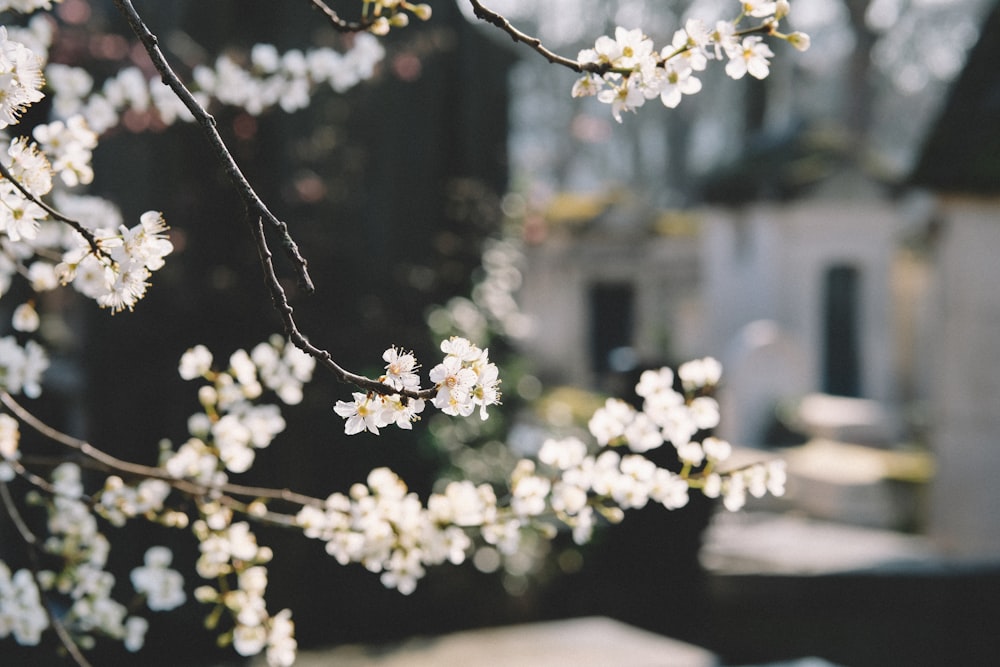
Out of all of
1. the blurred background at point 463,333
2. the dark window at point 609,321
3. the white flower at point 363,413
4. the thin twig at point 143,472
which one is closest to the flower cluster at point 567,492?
the thin twig at point 143,472

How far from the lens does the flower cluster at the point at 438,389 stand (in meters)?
1.28

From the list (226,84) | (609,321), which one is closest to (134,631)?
(226,84)

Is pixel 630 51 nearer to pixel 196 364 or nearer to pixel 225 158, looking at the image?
pixel 225 158

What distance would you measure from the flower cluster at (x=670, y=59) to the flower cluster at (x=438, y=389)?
48 centimetres

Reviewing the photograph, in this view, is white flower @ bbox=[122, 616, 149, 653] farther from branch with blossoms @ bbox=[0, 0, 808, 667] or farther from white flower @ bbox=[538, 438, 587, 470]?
white flower @ bbox=[538, 438, 587, 470]

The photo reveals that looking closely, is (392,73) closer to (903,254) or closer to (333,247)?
(333,247)

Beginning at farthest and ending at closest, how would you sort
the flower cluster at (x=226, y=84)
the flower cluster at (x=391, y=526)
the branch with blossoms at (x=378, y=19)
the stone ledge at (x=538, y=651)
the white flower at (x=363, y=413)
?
the stone ledge at (x=538, y=651) → the flower cluster at (x=226, y=84) → the flower cluster at (x=391, y=526) → the branch with blossoms at (x=378, y=19) → the white flower at (x=363, y=413)

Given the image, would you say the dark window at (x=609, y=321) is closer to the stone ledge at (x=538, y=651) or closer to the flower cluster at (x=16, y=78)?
the stone ledge at (x=538, y=651)

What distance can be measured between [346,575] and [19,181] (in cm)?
527

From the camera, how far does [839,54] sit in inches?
1047

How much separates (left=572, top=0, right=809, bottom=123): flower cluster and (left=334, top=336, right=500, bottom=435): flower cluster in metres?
0.48

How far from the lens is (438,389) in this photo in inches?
50.2

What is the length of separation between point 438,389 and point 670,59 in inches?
26.2

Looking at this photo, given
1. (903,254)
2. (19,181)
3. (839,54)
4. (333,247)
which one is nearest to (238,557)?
(19,181)
